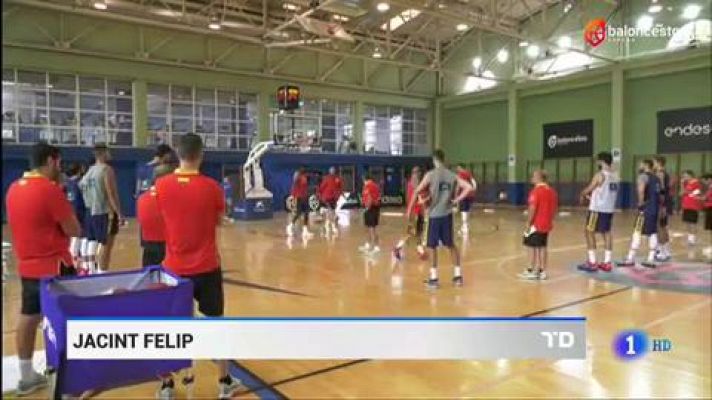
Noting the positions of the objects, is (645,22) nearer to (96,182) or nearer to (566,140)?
(566,140)

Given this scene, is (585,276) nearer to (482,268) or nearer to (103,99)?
(482,268)

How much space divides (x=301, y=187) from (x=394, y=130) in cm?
44

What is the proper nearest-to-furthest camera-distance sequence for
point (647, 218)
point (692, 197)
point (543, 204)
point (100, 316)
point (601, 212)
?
point (100, 316), point (543, 204), point (601, 212), point (647, 218), point (692, 197)

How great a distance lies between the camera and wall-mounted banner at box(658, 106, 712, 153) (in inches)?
60.1

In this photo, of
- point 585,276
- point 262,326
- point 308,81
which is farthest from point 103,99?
point 585,276

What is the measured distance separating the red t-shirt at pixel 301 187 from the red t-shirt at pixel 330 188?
60mm

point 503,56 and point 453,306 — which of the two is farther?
point 453,306

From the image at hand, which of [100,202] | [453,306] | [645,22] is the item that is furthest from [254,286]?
[645,22]

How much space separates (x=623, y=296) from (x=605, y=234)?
265 cm

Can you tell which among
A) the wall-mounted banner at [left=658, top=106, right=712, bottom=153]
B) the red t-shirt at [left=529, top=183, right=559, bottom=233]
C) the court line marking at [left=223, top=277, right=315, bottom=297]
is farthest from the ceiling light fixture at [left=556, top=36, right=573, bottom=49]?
the red t-shirt at [left=529, top=183, right=559, bottom=233]

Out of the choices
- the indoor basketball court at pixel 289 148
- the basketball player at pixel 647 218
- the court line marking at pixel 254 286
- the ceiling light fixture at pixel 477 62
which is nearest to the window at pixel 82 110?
the indoor basketball court at pixel 289 148

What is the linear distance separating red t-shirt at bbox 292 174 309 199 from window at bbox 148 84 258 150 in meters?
0.23

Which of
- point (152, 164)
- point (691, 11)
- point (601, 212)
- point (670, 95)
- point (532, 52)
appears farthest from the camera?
point (601, 212)

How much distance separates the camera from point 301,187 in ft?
5.73
